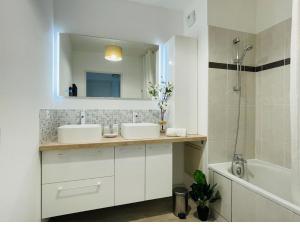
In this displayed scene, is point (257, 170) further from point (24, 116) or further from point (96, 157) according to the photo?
point (24, 116)

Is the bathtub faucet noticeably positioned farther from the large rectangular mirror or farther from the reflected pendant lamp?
the reflected pendant lamp

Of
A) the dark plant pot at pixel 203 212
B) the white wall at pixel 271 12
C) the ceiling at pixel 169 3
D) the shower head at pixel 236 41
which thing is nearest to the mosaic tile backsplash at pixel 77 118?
the dark plant pot at pixel 203 212

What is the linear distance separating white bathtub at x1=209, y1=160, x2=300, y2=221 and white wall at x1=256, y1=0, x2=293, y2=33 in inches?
64.5

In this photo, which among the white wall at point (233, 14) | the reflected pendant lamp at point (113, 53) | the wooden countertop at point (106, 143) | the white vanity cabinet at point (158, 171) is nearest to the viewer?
the wooden countertop at point (106, 143)

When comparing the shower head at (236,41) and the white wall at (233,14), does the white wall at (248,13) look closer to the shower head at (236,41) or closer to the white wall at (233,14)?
the white wall at (233,14)

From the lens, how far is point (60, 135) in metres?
1.60

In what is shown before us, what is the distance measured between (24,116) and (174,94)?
1.50m

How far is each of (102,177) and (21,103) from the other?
914 mm

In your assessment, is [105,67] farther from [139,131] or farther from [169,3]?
[169,3]

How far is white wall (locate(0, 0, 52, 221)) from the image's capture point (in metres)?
0.91

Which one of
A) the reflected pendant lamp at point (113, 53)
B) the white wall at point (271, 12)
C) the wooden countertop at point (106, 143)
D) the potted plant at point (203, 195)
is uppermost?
the white wall at point (271, 12)

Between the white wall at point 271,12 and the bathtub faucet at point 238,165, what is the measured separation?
5.17 feet

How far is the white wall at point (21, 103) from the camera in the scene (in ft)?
2.99

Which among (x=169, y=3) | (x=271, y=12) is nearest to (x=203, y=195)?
(x=271, y=12)
